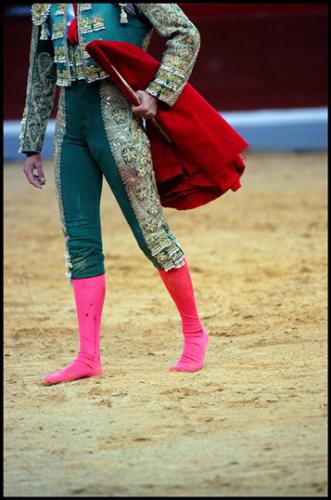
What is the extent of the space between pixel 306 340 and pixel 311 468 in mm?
1453

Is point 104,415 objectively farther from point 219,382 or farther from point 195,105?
point 195,105

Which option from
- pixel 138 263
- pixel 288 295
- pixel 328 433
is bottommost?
pixel 138 263

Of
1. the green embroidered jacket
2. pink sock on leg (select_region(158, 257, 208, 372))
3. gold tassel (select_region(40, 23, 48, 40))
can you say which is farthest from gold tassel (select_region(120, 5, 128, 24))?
pink sock on leg (select_region(158, 257, 208, 372))

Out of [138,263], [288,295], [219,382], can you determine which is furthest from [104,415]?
[138,263]

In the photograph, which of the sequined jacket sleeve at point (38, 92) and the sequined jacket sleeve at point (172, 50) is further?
the sequined jacket sleeve at point (38, 92)

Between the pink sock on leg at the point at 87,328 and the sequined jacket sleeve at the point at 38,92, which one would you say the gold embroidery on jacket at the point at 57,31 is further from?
the pink sock on leg at the point at 87,328

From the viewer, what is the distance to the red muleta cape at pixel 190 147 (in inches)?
143

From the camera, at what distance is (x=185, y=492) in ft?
8.64

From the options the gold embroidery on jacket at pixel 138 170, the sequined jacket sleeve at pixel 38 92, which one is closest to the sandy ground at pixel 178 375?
the gold embroidery on jacket at pixel 138 170

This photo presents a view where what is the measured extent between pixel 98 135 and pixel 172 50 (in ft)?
1.13

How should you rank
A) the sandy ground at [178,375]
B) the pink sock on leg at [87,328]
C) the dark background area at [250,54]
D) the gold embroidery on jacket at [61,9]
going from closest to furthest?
1. the sandy ground at [178,375]
2. the gold embroidery on jacket at [61,9]
3. the pink sock on leg at [87,328]
4. the dark background area at [250,54]

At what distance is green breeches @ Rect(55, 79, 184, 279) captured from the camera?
11.8 ft

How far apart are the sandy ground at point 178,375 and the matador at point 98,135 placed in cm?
27

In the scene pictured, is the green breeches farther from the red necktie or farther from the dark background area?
the dark background area
